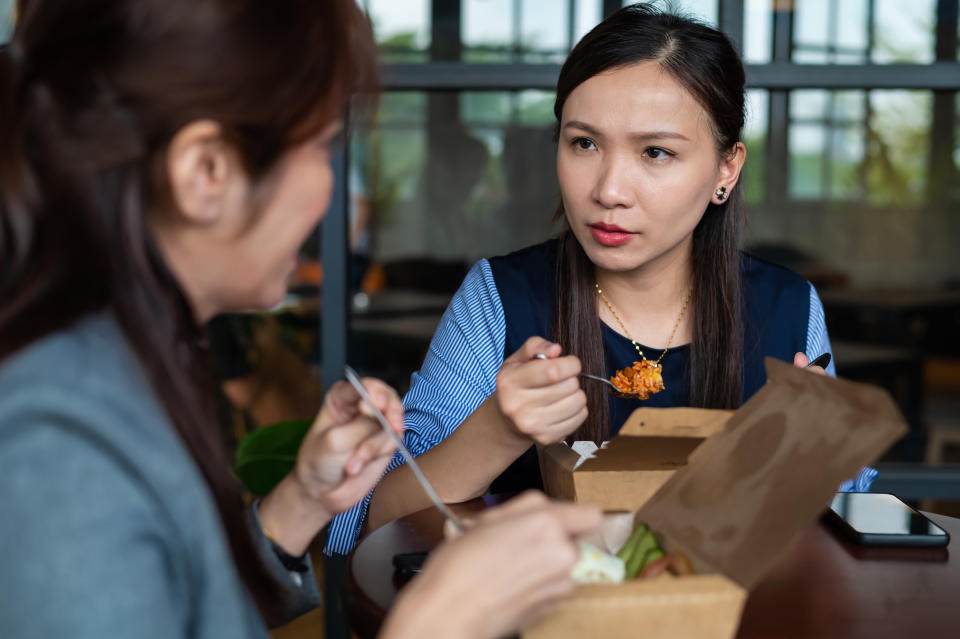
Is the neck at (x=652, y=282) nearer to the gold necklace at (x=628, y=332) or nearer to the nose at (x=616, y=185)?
the gold necklace at (x=628, y=332)

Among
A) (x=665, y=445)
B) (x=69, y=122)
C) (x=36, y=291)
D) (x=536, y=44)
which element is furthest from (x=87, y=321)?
(x=536, y=44)

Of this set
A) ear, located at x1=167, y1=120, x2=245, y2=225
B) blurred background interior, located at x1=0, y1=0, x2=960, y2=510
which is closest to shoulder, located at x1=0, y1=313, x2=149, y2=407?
ear, located at x1=167, y1=120, x2=245, y2=225

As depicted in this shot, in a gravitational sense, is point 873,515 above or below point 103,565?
below

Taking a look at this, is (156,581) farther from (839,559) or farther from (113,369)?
(839,559)

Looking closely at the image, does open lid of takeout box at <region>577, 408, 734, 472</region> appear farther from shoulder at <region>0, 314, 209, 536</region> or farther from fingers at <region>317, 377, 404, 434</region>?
shoulder at <region>0, 314, 209, 536</region>

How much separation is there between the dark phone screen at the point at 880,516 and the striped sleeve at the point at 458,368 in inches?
22.9

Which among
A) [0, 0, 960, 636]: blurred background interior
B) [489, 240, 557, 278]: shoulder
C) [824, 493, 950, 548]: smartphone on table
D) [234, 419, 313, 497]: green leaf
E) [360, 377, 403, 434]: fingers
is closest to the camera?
[360, 377, 403, 434]: fingers

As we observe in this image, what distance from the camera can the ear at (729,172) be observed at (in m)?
1.63

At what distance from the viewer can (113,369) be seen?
665mm

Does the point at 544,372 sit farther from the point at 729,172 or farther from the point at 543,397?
the point at 729,172

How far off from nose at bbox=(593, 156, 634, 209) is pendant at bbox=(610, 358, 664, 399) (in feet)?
1.04

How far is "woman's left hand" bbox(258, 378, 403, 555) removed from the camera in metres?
0.97

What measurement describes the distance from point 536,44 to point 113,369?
3792 mm

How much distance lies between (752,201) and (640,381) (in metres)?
4.00
